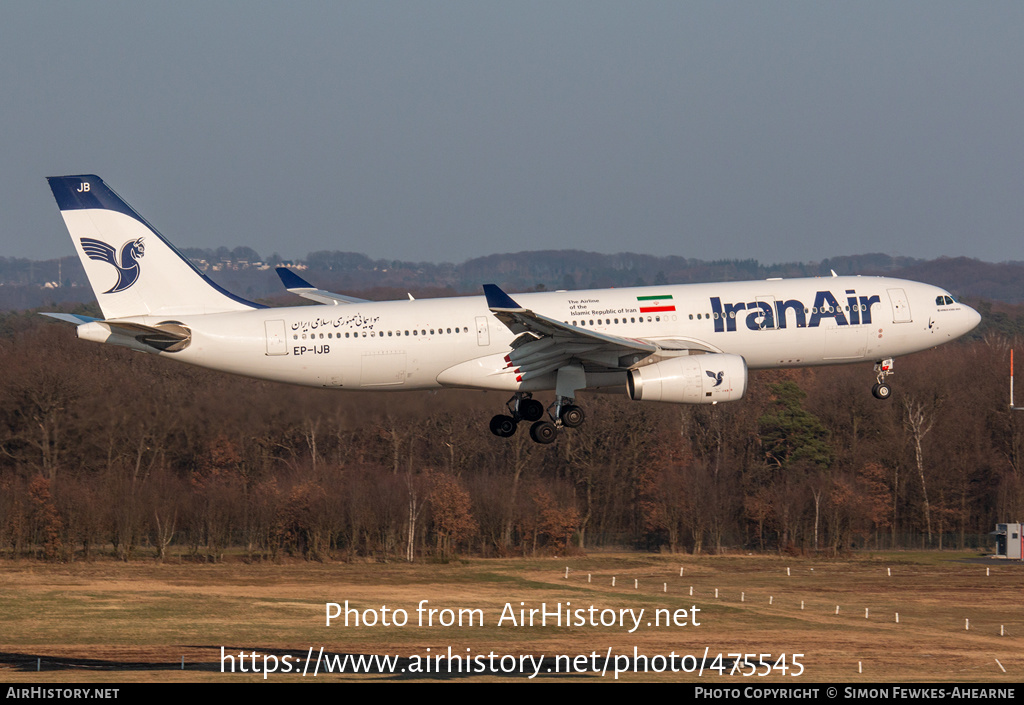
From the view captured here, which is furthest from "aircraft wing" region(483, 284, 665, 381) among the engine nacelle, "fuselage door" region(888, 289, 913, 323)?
"fuselage door" region(888, 289, 913, 323)

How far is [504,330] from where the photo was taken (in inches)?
1677

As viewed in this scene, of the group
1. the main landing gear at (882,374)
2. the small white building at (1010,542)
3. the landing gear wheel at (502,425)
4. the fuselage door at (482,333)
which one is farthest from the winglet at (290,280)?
the small white building at (1010,542)

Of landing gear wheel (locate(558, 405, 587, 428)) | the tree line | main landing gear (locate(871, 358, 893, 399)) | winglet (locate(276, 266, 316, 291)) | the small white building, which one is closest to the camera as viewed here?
landing gear wheel (locate(558, 405, 587, 428))

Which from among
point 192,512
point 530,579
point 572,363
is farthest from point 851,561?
point 572,363

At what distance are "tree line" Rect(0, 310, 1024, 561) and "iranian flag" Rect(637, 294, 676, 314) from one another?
953cm

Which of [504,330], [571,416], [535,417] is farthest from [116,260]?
[571,416]

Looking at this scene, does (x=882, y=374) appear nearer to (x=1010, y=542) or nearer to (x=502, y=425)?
(x=502, y=425)

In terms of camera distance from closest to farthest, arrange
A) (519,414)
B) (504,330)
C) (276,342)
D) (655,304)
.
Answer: (276,342), (504,330), (655,304), (519,414)

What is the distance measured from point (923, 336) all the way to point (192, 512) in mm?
58534

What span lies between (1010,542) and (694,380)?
66.8 m

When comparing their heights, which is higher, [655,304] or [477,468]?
[655,304]

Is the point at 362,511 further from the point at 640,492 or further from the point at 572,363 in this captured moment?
the point at 572,363

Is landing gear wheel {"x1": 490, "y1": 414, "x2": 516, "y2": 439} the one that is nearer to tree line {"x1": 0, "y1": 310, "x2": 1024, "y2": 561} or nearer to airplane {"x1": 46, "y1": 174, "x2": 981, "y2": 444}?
airplane {"x1": 46, "y1": 174, "x2": 981, "y2": 444}

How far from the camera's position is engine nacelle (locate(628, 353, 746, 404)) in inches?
1628
